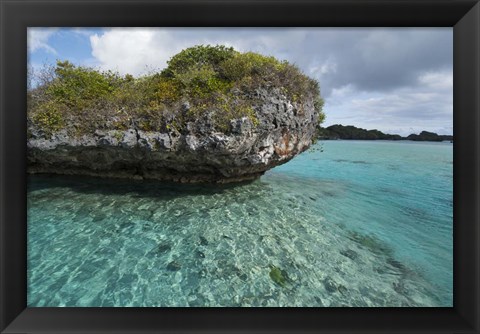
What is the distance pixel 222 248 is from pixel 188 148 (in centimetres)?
344

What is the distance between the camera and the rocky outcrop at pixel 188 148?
668 cm

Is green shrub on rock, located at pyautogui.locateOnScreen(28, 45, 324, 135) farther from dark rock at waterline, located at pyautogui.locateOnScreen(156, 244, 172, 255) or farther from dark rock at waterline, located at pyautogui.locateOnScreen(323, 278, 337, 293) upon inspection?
dark rock at waterline, located at pyautogui.locateOnScreen(323, 278, 337, 293)

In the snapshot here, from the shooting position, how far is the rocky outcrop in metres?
6.68

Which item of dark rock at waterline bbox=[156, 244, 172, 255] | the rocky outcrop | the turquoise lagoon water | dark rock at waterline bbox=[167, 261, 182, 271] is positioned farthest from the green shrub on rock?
dark rock at waterline bbox=[167, 261, 182, 271]

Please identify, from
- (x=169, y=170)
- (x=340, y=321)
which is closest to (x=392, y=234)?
(x=340, y=321)

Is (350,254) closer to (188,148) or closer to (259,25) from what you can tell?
(259,25)

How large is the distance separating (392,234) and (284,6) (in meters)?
7.21

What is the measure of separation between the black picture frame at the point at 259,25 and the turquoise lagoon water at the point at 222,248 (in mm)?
418

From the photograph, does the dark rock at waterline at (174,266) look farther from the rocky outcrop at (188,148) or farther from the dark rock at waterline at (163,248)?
the rocky outcrop at (188,148)

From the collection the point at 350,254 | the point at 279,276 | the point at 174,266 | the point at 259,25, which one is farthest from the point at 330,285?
the point at 259,25
